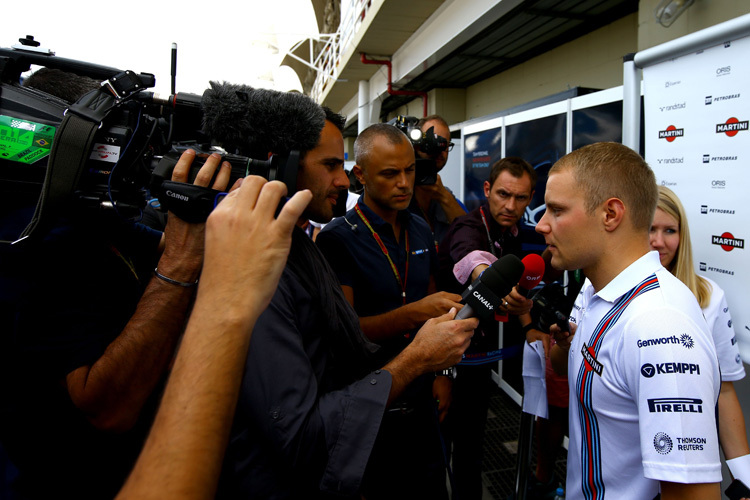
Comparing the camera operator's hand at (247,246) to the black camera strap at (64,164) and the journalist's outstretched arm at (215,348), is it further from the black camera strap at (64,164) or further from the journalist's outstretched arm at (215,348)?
the black camera strap at (64,164)

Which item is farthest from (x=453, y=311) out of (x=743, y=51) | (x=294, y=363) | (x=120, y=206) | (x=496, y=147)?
(x=496, y=147)

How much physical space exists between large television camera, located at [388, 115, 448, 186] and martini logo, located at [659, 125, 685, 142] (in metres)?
1.29

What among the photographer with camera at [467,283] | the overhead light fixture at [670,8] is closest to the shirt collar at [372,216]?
the photographer with camera at [467,283]

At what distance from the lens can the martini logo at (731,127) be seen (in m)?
1.80

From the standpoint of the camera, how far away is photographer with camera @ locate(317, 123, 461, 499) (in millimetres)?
1852

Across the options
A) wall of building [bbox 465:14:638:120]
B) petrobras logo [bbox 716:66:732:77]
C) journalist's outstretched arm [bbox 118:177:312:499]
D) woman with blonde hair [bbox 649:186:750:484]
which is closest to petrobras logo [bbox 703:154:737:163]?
woman with blonde hair [bbox 649:186:750:484]

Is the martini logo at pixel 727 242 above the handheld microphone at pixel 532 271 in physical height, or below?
above

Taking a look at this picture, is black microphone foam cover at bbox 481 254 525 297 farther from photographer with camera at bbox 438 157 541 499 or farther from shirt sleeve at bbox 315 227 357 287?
photographer with camera at bbox 438 157 541 499

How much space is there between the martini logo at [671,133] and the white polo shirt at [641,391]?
112 centimetres

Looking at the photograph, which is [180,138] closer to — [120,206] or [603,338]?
[120,206]

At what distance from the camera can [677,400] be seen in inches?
41.9

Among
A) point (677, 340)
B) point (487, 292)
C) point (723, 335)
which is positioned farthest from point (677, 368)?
point (723, 335)

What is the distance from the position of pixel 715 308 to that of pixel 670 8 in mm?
2411

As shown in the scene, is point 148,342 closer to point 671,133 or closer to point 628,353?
point 628,353
